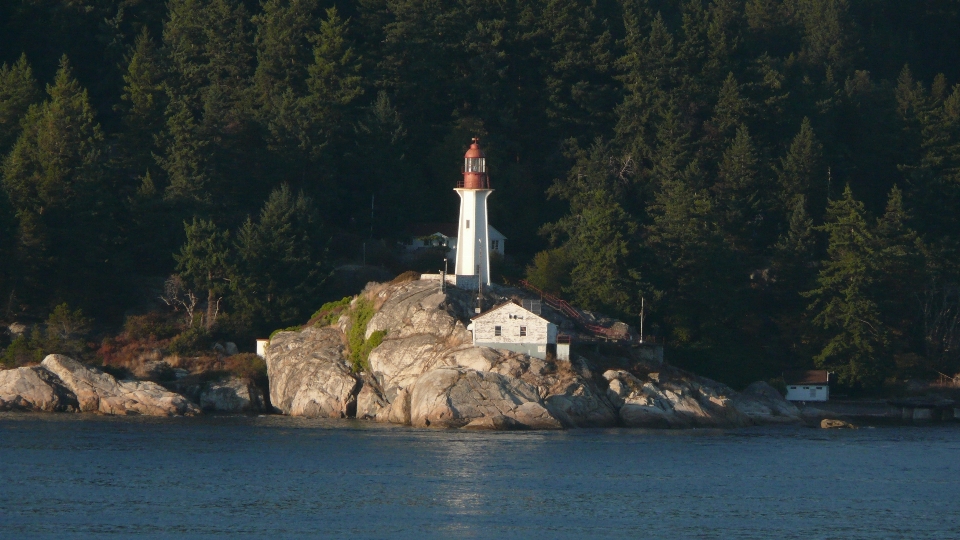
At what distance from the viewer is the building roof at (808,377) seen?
62.8 metres

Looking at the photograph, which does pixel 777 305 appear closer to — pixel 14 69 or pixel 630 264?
pixel 630 264

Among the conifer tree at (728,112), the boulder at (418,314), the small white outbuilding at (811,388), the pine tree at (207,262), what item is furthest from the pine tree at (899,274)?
the pine tree at (207,262)

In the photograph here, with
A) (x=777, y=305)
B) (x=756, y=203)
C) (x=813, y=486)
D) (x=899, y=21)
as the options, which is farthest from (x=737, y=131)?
(x=899, y=21)

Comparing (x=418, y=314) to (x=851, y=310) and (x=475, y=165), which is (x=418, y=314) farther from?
(x=851, y=310)

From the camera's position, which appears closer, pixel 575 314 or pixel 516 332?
pixel 516 332

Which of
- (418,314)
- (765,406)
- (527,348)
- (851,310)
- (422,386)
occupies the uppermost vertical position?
(851,310)

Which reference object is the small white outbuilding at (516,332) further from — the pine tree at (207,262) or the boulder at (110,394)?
the pine tree at (207,262)

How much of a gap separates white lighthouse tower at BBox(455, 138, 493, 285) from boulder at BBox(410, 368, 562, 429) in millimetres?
7602

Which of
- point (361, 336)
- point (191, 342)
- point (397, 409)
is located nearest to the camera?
point (397, 409)

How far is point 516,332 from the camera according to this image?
5303 cm

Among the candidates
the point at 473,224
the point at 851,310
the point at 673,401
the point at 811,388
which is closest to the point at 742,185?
the point at 851,310

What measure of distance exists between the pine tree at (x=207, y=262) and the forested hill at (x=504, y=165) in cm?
10

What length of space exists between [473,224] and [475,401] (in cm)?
988

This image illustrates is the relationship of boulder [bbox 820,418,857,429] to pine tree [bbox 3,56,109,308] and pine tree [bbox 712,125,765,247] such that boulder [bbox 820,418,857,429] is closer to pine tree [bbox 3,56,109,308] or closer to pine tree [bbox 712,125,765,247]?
pine tree [bbox 712,125,765,247]
